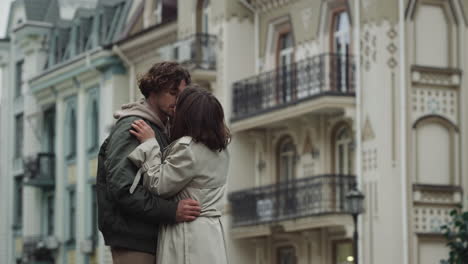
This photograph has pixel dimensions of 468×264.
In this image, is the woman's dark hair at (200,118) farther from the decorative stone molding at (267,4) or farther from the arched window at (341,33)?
the decorative stone molding at (267,4)

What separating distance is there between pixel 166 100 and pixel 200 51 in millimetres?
25867

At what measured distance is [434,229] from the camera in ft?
91.6

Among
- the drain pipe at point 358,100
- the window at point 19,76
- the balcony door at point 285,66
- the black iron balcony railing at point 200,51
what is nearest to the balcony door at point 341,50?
the drain pipe at point 358,100

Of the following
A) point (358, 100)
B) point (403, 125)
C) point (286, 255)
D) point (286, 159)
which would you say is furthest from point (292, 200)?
point (403, 125)

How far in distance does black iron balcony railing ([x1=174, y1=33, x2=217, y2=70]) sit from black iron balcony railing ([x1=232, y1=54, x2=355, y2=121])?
103cm

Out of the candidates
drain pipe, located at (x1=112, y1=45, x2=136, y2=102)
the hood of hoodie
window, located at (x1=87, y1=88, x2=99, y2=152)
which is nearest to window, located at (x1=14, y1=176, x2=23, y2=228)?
window, located at (x1=87, y1=88, x2=99, y2=152)

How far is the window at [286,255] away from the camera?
105 feet

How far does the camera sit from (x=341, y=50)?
29.7 metres

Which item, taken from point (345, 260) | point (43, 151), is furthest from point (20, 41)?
point (345, 260)

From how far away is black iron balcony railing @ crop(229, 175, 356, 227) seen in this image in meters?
29.0

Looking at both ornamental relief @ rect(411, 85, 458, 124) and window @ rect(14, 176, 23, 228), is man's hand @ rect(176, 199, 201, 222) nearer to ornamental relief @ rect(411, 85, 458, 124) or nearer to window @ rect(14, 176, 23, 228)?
ornamental relief @ rect(411, 85, 458, 124)

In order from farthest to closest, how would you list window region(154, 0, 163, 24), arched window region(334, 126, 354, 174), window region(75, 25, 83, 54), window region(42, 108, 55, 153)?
window region(42, 108, 55, 153) → window region(75, 25, 83, 54) → window region(154, 0, 163, 24) → arched window region(334, 126, 354, 174)

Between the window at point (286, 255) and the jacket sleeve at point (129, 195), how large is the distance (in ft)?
80.5

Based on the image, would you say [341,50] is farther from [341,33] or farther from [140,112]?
[140,112]
